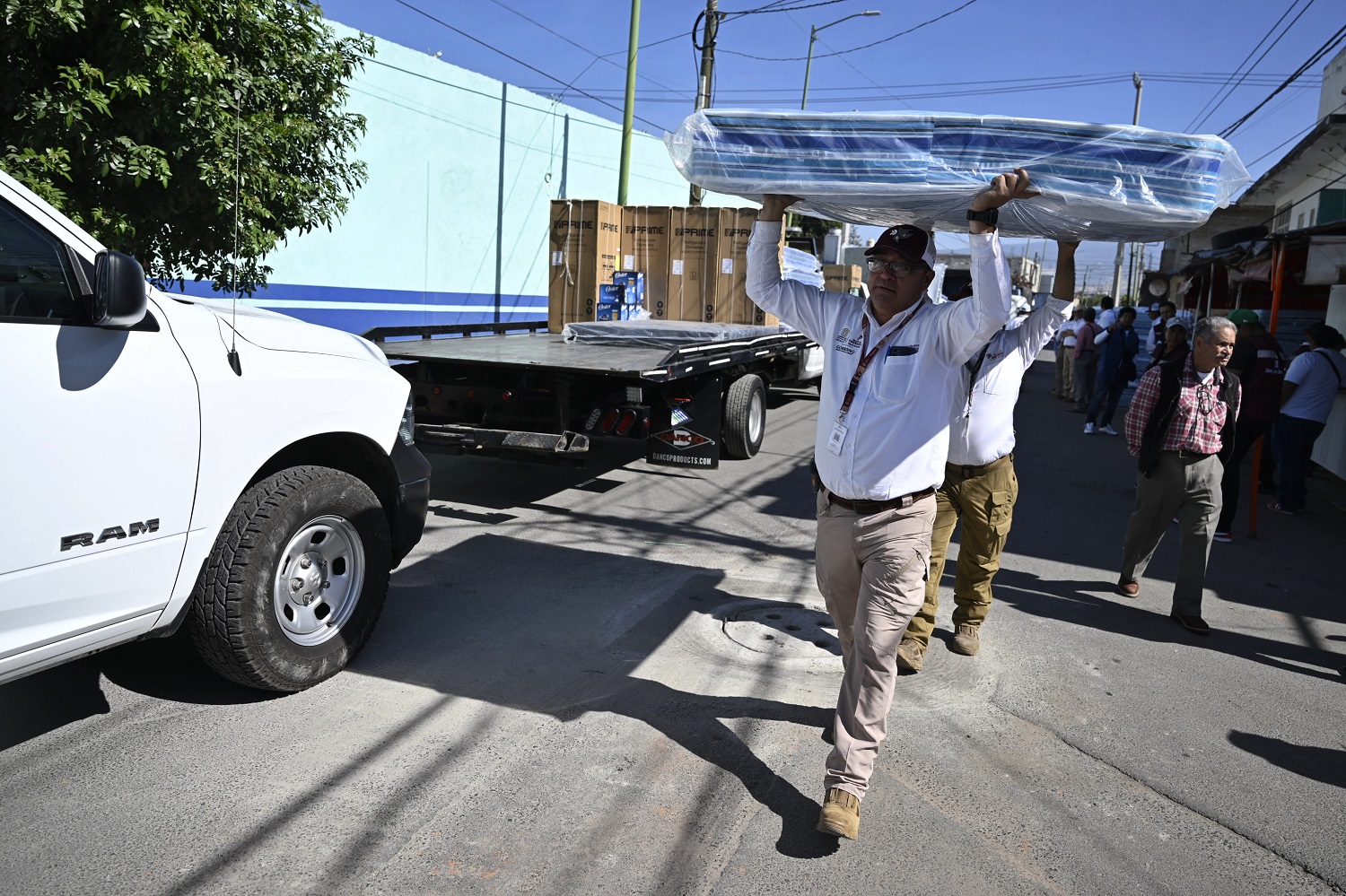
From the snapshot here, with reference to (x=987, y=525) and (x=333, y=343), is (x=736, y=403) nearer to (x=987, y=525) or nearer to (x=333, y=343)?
(x=987, y=525)

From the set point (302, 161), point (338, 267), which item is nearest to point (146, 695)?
point (302, 161)

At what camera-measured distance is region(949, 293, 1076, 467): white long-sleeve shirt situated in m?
4.49

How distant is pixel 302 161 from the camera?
7.47 meters

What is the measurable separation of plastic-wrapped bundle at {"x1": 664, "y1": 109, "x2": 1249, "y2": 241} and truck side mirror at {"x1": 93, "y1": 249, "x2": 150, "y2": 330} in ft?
6.60

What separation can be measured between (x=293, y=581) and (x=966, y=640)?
3253mm

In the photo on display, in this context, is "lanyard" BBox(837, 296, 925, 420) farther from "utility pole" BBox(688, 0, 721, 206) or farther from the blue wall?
"utility pole" BBox(688, 0, 721, 206)

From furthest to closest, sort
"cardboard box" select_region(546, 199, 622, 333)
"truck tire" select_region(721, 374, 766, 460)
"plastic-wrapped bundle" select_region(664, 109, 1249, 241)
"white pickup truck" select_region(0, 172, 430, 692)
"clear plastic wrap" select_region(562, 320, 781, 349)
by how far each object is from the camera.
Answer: "cardboard box" select_region(546, 199, 622, 333), "truck tire" select_region(721, 374, 766, 460), "clear plastic wrap" select_region(562, 320, 781, 349), "plastic-wrapped bundle" select_region(664, 109, 1249, 241), "white pickup truck" select_region(0, 172, 430, 692)

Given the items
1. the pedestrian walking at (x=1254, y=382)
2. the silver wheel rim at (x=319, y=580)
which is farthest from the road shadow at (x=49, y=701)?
the pedestrian walking at (x=1254, y=382)

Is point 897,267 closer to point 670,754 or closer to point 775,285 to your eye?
point 775,285

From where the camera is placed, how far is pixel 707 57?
716 inches

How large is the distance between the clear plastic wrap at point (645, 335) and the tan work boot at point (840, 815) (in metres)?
5.66

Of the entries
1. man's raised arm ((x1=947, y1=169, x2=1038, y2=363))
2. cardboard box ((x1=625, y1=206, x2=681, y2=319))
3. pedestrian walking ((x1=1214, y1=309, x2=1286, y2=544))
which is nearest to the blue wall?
cardboard box ((x1=625, y1=206, x2=681, y2=319))

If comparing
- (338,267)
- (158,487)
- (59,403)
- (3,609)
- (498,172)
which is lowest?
(3,609)

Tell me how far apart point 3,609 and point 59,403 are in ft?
2.04
